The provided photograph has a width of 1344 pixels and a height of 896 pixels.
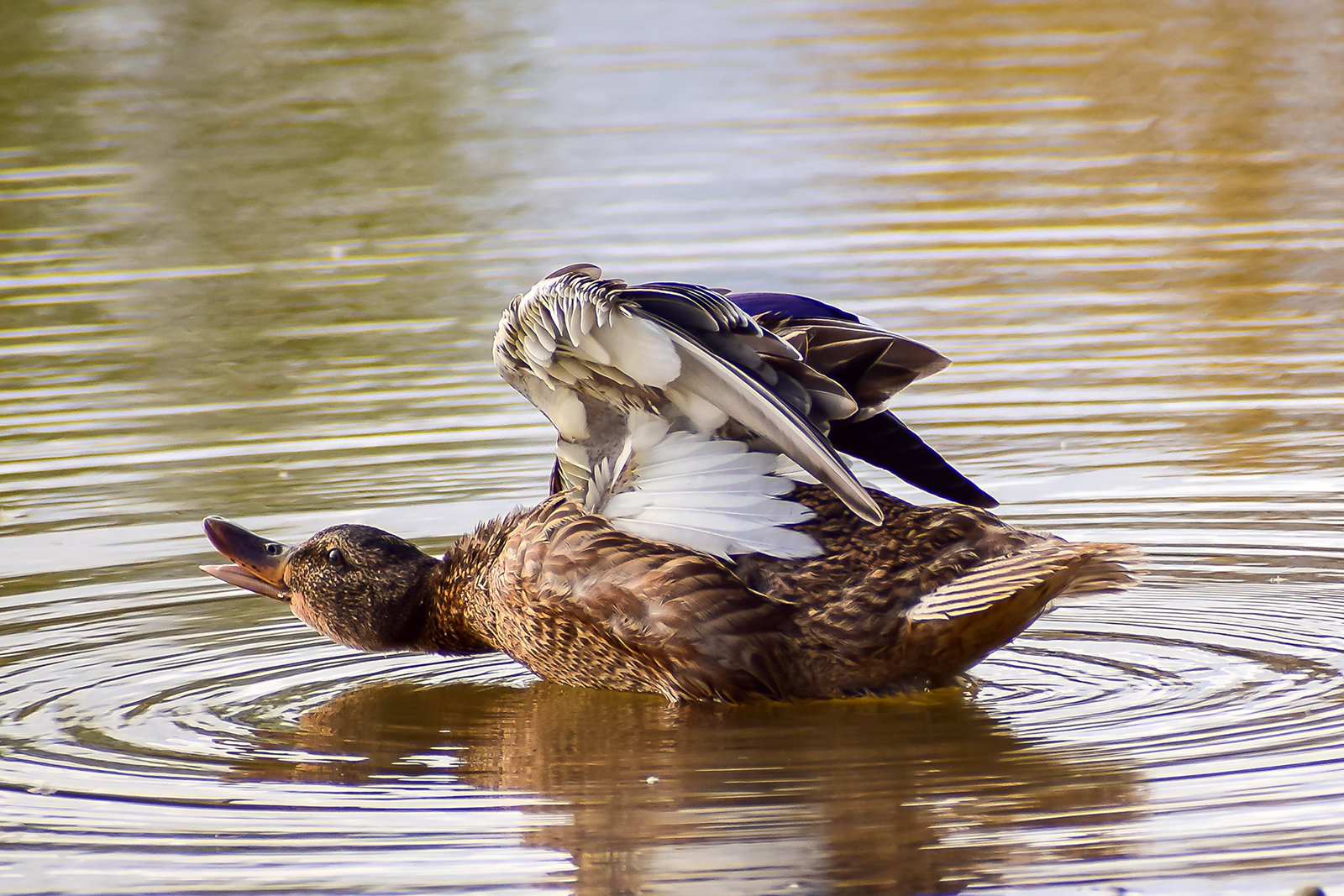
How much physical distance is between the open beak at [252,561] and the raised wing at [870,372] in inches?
67.2

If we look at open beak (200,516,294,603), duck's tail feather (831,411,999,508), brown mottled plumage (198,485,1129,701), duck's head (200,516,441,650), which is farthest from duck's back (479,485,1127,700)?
open beak (200,516,294,603)

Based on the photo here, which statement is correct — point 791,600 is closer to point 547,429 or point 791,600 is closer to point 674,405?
point 674,405

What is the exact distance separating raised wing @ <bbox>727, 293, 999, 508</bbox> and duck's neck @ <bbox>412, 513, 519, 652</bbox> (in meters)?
1.03

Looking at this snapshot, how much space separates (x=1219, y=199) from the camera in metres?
13.1

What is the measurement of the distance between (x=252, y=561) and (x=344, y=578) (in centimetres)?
35

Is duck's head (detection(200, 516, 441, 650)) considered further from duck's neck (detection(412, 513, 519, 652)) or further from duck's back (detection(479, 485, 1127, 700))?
duck's back (detection(479, 485, 1127, 700))

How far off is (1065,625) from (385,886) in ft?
8.92

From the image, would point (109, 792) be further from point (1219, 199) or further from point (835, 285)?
point (1219, 199)

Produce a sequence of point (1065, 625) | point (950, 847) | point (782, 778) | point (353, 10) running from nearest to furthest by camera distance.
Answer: point (950, 847), point (782, 778), point (1065, 625), point (353, 10)

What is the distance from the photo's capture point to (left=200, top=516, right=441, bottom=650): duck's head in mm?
6586

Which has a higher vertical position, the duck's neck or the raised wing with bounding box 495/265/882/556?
the raised wing with bounding box 495/265/882/556

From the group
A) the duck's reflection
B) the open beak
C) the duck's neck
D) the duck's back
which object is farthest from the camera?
the open beak

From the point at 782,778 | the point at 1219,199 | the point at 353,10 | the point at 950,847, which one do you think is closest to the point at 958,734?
the point at 782,778

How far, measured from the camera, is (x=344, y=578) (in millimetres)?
6602
